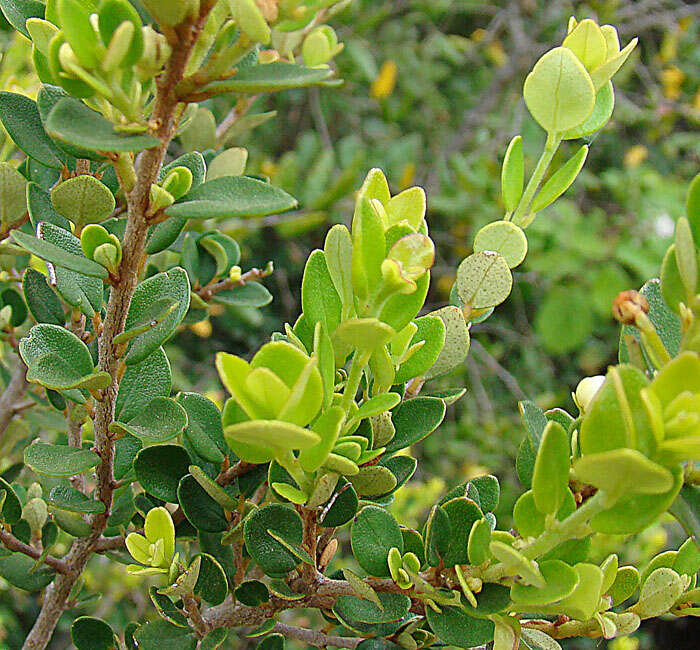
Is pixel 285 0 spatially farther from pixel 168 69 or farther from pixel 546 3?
pixel 546 3

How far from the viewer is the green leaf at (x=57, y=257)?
0.38 metres

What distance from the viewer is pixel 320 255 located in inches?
17.8

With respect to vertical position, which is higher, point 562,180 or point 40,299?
point 562,180

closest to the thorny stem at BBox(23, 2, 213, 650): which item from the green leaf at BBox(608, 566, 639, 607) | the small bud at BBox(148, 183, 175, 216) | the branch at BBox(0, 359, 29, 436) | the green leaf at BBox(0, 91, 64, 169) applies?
the small bud at BBox(148, 183, 175, 216)

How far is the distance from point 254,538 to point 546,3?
283cm

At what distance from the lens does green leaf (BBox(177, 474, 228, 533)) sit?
480mm

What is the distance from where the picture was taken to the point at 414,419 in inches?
19.0

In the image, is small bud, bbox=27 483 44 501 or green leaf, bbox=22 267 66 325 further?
small bud, bbox=27 483 44 501

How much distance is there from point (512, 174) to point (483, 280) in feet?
0.25

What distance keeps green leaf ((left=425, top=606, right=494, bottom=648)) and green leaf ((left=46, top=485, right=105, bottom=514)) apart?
238 millimetres

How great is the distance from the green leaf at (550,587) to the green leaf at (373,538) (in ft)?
0.29

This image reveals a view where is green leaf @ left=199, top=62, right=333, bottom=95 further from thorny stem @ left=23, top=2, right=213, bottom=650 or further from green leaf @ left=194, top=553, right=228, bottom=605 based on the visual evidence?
green leaf @ left=194, top=553, right=228, bottom=605

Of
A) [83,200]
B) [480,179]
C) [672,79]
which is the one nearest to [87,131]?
[83,200]

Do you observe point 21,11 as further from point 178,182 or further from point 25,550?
point 25,550
